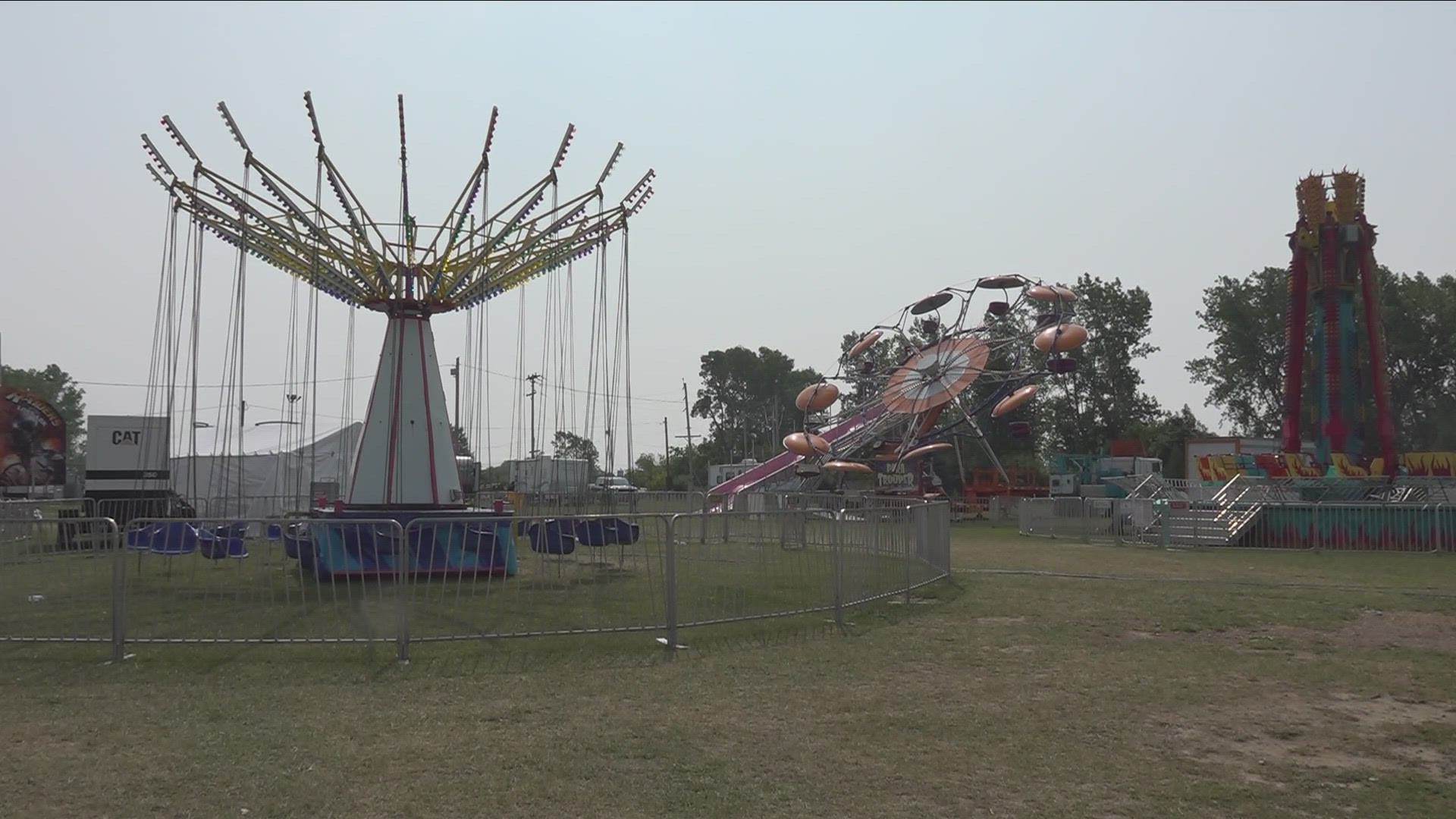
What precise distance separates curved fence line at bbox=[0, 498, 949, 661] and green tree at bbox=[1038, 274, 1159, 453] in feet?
176

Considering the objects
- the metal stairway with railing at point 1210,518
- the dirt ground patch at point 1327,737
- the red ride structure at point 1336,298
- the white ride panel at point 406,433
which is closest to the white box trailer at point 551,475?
the white ride panel at point 406,433

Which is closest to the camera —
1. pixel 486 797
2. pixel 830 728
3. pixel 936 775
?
pixel 486 797

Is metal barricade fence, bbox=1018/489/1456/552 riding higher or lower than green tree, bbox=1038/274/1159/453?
lower

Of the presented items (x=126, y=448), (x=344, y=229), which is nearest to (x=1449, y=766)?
(x=344, y=229)

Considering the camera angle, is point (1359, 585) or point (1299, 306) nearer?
point (1359, 585)

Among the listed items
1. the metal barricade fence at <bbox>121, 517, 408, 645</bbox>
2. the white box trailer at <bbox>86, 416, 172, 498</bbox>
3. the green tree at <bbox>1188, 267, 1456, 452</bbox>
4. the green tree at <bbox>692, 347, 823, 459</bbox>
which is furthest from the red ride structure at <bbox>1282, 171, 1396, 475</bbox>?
the green tree at <bbox>692, 347, 823, 459</bbox>

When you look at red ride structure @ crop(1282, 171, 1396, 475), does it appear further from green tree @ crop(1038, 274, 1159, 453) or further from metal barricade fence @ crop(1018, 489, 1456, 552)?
green tree @ crop(1038, 274, 1159, 453)

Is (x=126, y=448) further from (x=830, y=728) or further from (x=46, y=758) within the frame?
(x=830, y=728)

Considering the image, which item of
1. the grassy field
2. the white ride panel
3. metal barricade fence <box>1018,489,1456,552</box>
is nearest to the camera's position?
the grassy field

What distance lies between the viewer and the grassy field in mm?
5680

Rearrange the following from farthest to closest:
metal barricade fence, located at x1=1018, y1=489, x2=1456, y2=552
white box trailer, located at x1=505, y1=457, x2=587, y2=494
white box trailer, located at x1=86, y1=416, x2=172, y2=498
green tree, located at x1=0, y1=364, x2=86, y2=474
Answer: green tree, located at x1=0, y1=364, x2=86, y2=474, white box trailer, located at x1=505, y1=457, x2=587, y2=494, white box trailer, located at x1=86, y1=416, x2=172, y2=498, metal barricade fence, located at x1=1018, y1=489, x2=1456, y2=552

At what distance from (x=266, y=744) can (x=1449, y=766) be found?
7.05m

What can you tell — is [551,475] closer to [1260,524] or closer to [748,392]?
[1260,524]

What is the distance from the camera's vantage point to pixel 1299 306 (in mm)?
36688
